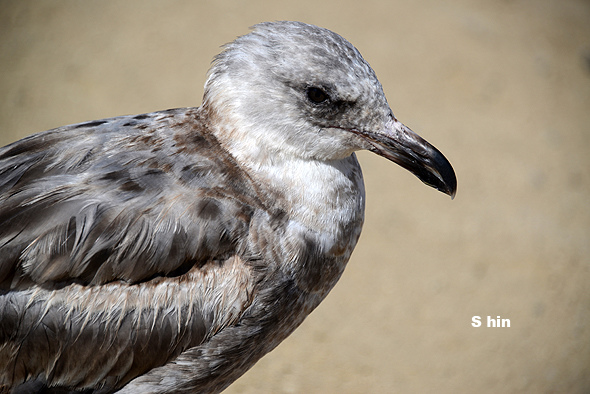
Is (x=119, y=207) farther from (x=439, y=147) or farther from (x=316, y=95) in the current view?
(x=439, y=147)

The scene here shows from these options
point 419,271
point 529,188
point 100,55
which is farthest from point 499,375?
point 100,55

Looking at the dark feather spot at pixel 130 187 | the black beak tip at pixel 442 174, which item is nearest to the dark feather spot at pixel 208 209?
the dark feather spot at pixel 130 187

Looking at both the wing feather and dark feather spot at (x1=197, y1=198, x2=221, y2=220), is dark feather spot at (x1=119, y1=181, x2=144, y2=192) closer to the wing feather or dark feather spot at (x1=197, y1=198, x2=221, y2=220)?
the wing feather

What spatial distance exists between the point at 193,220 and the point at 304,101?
536mm

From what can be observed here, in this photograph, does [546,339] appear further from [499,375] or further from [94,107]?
[94,107]

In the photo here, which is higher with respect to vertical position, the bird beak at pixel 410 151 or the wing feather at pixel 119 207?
the bird beak at pixel 410 151

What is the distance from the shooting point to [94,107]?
16.0 feet

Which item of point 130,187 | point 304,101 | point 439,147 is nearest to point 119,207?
point 130,187

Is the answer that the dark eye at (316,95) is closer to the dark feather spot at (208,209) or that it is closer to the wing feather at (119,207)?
the wing feather at (119,207)

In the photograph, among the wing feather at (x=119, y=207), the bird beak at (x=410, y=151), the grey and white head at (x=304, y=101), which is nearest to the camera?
the wing feather at (x=119, y=207)

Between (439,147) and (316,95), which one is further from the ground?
(439,147)

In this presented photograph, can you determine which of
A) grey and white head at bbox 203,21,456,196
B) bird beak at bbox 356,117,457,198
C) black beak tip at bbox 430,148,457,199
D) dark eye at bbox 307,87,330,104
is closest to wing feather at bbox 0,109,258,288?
grey and white head at bbox 203,21,456,196

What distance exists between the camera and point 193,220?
6.79ft

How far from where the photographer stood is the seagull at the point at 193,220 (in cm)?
199
